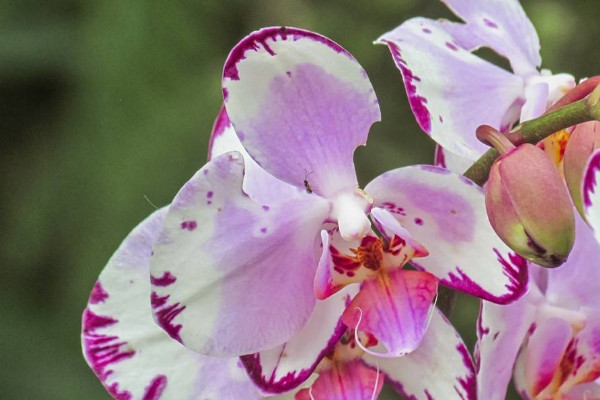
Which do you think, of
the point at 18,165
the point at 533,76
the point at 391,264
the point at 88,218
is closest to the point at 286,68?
the point at 391,264

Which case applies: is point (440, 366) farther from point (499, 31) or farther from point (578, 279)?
point (499, 31)

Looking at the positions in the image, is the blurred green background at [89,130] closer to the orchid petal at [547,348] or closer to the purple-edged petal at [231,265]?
the orchid petal at [547,348]

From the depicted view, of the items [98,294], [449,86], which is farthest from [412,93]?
[98,294]

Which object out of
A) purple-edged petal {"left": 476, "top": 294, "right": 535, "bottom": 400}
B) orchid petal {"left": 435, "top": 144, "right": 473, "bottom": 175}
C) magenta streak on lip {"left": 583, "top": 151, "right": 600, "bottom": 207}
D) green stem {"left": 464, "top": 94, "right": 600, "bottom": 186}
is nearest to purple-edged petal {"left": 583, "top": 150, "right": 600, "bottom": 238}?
magenta streak on lip {"left": 583, "top": 151, "right": 600, "bottom": 207}

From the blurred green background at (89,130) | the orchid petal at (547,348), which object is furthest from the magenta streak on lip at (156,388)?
the blurred green background at (89,130)

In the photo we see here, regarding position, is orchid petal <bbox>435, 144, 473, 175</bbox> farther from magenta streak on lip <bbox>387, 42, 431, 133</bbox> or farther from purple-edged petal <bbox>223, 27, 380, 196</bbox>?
purple-edged petal <bbox>223, 27, 380, 196</bbox>

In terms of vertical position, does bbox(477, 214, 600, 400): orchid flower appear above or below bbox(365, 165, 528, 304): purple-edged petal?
below
